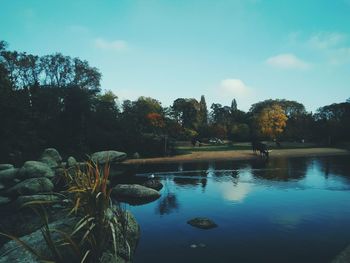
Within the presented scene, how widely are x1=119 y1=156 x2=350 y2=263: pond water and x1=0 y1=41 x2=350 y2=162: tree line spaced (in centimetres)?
1689

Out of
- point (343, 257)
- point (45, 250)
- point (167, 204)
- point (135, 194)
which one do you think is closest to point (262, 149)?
point (135, 194)

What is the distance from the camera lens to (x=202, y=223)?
13578 mm

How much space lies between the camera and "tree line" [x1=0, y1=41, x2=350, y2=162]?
104 feet

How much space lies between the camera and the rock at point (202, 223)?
43.9ft

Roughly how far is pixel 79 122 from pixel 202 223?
3267cm

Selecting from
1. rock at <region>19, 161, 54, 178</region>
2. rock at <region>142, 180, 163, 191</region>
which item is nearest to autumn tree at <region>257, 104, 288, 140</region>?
rock at <region>142, 180, 163, 191</region>

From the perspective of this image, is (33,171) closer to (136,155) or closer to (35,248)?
(35,248)

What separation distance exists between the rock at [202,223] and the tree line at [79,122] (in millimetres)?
22842

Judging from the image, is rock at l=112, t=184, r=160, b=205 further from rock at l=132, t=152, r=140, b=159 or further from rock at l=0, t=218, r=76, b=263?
rock at l=132, t=152, r=140, b=159

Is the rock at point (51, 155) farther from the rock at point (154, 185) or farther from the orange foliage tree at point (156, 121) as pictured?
the orange foliage tree at point (156, 121)

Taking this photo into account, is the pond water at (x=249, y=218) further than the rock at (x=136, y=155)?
No

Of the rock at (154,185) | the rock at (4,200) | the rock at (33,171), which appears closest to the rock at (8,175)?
the rock at (33,171)


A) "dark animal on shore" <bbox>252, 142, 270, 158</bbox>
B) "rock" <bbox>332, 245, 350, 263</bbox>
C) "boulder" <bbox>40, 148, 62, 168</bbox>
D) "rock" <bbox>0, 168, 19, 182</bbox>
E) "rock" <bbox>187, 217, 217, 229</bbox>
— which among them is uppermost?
"dark animal on shore" <bbox>252, 142, 270, 158</bbox>

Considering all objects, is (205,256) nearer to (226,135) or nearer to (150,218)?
(150,218)
